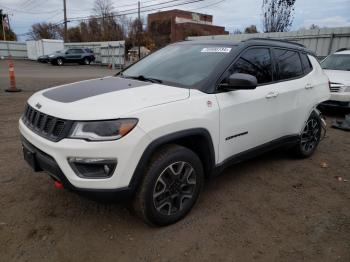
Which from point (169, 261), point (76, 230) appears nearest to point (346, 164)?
point (169, 261)

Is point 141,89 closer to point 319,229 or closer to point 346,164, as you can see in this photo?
point 319,229

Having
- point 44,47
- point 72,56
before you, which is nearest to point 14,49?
point 44,47

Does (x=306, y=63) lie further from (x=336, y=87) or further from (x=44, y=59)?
(x=44, y=59)

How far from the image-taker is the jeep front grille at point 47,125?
2.47 meters

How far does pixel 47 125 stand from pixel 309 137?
3.86 m

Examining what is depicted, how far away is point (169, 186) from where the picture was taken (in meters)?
2.86

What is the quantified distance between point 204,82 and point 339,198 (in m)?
2.18

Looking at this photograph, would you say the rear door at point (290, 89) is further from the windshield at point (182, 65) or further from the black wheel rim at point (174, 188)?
the black wheel rim at point (174, 188)

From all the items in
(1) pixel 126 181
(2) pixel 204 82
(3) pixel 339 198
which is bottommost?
(3) pixel 339 198

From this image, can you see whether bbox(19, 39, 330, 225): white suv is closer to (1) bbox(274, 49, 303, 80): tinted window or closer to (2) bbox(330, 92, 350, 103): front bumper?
(1) bbox(274, 49, 303, 80): tinted window

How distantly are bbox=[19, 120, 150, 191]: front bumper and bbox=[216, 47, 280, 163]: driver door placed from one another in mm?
1028

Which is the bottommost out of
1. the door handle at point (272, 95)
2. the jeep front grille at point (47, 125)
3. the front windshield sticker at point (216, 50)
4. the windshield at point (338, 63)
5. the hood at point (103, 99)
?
the jeep front grille at point (47, 125)

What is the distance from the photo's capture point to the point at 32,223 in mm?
2941

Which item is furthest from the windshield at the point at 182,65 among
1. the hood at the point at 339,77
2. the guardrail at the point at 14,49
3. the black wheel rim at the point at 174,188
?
the guardrail at the point at 14,49
